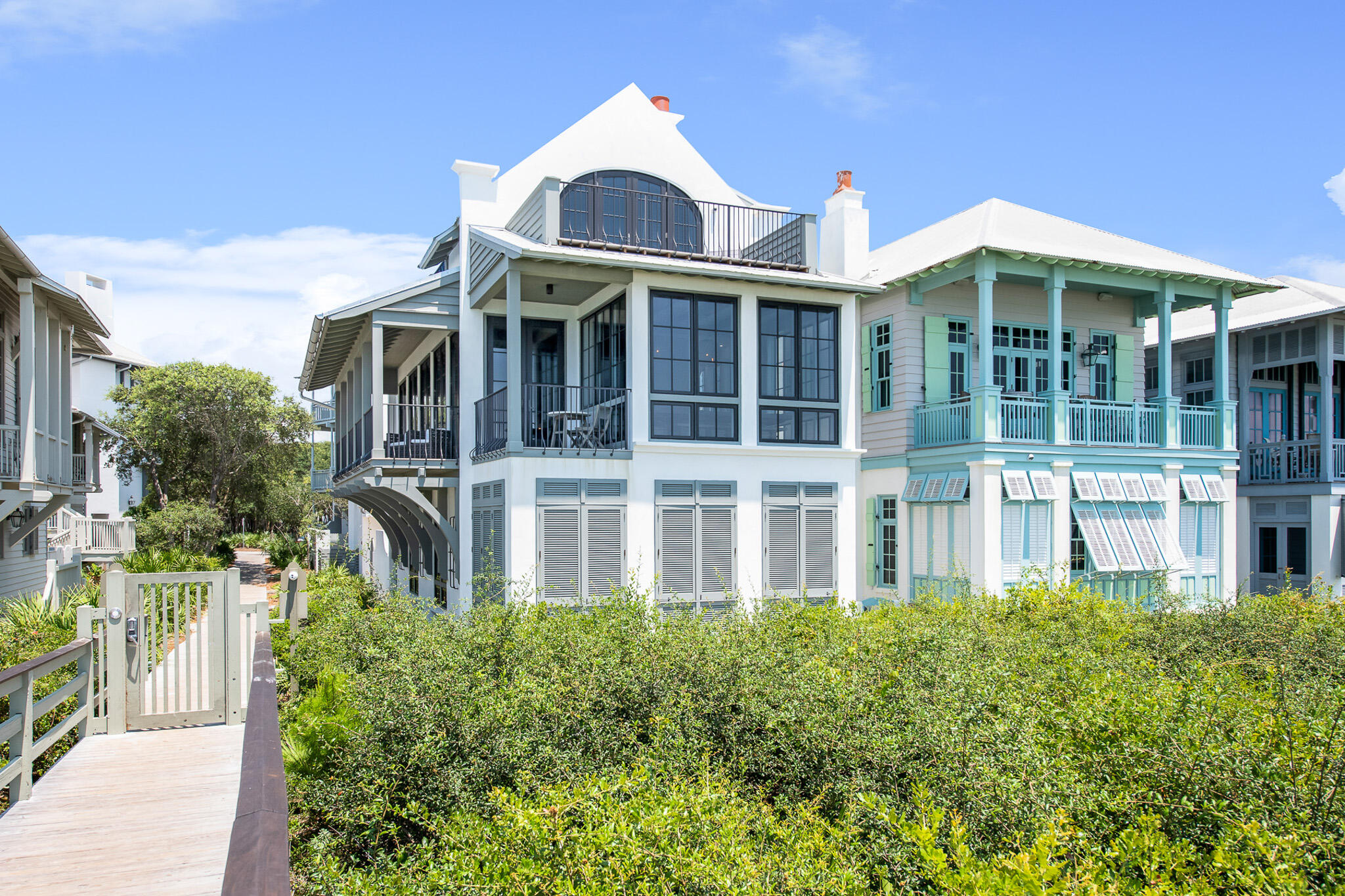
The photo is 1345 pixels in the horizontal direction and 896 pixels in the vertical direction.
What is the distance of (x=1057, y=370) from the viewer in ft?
54.0

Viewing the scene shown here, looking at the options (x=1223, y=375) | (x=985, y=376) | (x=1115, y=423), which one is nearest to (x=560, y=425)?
(x=985, y=376)

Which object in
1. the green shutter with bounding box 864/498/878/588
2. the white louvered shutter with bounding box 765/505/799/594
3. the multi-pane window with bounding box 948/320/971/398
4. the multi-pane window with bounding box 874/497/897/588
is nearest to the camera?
the white louvered shutter with bounding box 765/505/799/594

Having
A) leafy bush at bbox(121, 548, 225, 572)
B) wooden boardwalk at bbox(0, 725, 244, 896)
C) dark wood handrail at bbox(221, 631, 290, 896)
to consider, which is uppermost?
→ dark wood handrail at bbox(221, 631, 290, 896)

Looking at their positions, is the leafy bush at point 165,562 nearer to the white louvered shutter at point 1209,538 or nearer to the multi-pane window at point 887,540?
the multi-pane window at point 887,540

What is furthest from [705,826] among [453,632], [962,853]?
[453,632]

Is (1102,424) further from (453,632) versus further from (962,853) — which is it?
(962,853)

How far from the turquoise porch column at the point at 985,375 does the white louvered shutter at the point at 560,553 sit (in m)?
7.65

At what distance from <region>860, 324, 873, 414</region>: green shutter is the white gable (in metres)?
3.88

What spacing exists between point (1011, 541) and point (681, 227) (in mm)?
8304

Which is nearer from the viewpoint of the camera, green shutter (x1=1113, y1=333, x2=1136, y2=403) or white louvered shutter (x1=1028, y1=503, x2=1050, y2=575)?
white louvered shutter (x1=1028, y1=503, x2=1050, y2=575)

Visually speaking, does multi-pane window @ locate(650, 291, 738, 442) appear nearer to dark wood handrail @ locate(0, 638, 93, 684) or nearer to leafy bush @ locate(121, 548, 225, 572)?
dark wood handrail @ locate(0, 638, 93, 684)

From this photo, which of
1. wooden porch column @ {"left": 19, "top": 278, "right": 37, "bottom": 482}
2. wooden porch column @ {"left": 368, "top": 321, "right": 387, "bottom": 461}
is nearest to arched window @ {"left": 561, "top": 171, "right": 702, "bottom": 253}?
wooden porch column @ {"left": 368, "top": 321, "right": 387, "bottom": 461}

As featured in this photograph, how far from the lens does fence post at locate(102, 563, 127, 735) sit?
8.25 metres

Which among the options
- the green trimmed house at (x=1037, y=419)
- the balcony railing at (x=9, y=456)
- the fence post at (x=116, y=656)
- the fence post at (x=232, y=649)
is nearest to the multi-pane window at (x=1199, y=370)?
the green trimmed house at (x=1037, y=419)
